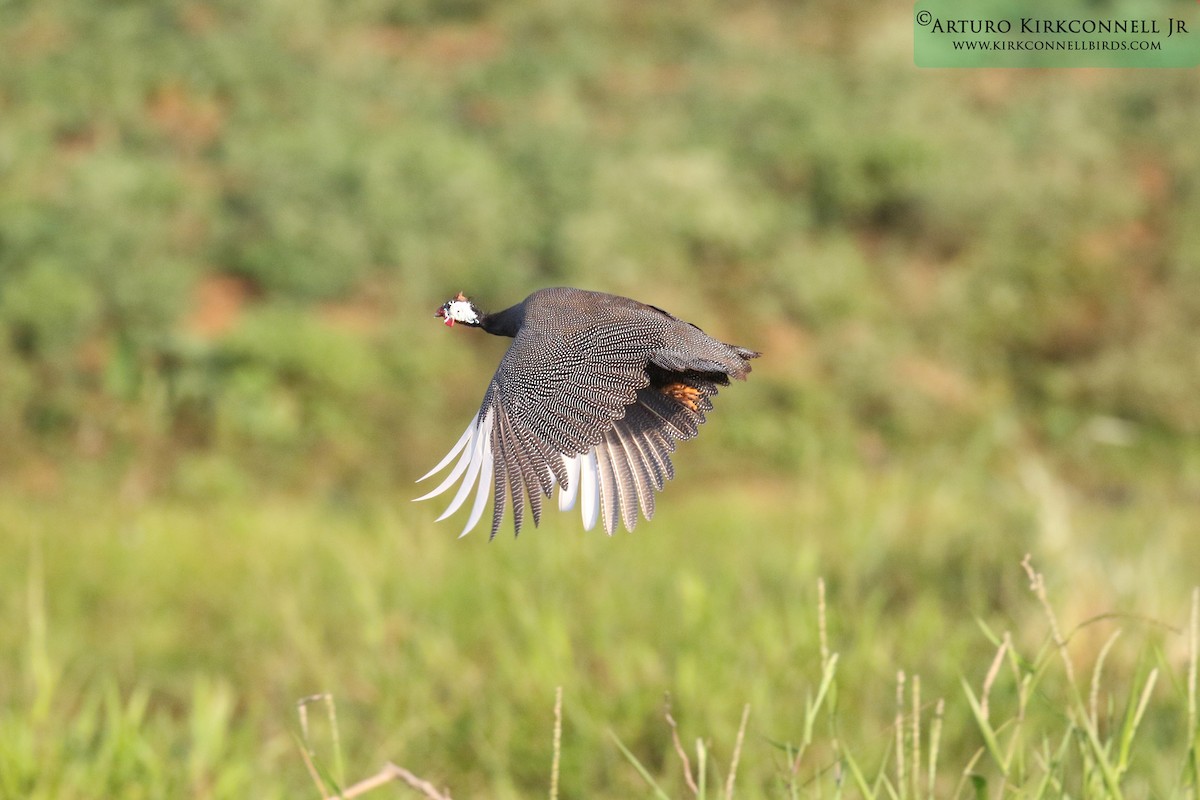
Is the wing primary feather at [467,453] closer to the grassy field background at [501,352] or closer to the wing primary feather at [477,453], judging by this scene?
the wing primary feather at [477,453]

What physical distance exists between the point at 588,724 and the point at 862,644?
2.69 ft

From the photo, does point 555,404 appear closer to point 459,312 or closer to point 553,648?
point 459,312

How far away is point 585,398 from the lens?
145 cm

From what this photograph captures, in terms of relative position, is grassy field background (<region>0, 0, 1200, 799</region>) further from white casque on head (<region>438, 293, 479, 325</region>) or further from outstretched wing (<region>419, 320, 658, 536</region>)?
white casque on head (<region>438, 293, 479, 325</region>)

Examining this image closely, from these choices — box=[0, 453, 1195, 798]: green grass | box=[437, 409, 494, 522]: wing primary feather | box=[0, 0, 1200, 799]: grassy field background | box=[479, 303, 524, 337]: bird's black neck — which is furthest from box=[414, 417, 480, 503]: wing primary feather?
box=[0, 453, 1195, 798]: green grass

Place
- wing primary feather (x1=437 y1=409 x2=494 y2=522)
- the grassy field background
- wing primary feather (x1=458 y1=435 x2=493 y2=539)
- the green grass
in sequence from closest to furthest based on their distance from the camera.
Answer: wing primary feather (x1=458 y1=435 x2=493 y2=539)
wing primary feather (x1=437 y1=409 x2=494 y2=522)
the green grass
the grassy field background

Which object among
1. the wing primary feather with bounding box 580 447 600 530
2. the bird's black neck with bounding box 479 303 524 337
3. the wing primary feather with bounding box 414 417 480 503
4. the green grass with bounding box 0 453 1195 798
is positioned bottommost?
the green grass with bounding box 0 453 1195 798

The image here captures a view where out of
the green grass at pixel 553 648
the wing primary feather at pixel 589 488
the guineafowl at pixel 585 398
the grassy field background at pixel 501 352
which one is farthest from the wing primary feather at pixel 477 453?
the green grass at pixel 553 648

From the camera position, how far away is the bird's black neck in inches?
61.1

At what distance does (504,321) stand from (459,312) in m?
0.11

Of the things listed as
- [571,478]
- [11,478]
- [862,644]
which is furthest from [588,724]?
[11,478]

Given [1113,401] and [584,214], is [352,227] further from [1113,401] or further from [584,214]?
[1113,401]

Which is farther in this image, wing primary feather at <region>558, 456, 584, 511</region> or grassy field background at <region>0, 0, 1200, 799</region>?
grassy field background at <region>0, 0, 1200, 799</region>

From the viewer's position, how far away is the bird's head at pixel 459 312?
4.81 ft
